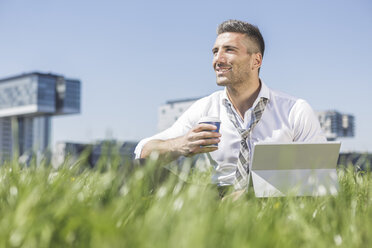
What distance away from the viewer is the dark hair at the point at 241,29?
410 cm

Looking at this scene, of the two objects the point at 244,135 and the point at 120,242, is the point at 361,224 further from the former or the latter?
the point at 244,135

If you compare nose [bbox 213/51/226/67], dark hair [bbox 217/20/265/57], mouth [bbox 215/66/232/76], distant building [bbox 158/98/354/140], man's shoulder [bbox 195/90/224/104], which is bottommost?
distant building [bbox 158/98/354/140]

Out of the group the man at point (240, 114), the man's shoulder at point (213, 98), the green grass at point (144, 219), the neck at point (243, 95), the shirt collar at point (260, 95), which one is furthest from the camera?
the man's shoulder at point (213, 98)

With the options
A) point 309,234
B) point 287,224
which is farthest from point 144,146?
point 309,234

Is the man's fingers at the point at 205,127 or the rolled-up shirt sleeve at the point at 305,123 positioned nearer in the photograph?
the man's fingers at the point at 205,127

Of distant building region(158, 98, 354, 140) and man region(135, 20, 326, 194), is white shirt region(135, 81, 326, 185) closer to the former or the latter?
man region(135, 20, 326, 194)

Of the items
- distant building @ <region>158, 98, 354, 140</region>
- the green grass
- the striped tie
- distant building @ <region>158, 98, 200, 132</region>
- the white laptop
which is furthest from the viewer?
distant building @ <region>158, 98, 200, 132</region>

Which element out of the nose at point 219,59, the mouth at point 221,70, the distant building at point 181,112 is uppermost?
the nose at point 219,59

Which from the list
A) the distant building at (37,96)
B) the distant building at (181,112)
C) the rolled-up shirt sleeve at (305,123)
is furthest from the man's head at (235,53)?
the distant building at (37,96)

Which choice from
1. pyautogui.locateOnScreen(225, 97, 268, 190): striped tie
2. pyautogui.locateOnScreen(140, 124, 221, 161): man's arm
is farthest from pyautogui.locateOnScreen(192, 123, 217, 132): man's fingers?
pyautogui.locateOnScreen(225, 97, 268, 190): striped tie

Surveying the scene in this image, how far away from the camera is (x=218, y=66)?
3986 millimetres

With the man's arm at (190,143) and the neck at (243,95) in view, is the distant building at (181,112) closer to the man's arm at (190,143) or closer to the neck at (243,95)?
the neck at (243,95)

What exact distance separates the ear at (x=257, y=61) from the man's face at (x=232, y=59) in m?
0.02

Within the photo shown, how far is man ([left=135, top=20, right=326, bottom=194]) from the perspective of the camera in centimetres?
366
